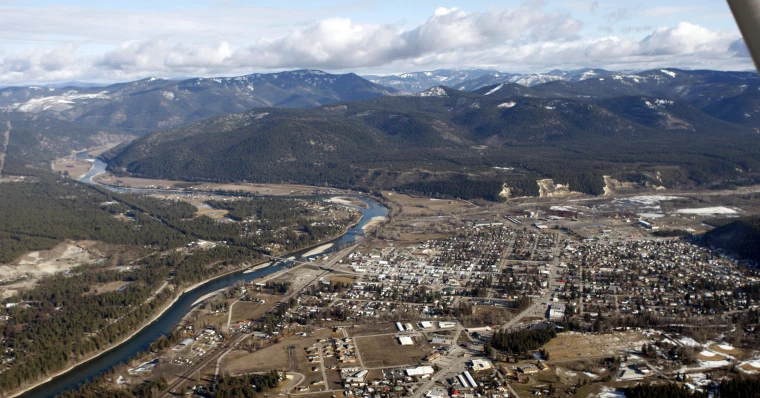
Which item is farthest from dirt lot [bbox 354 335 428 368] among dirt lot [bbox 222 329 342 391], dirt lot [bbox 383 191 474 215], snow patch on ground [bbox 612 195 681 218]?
snow patch on ground [bbox 612 195 681 218]

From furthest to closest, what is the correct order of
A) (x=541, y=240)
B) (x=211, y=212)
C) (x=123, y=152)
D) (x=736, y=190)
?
(x=123, y=152) < (x=736, y=190) < (x=211, y=212) < (x=541, y=240)

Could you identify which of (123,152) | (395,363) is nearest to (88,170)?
(123,152)

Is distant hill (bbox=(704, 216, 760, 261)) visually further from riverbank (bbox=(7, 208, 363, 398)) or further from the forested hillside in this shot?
riverbank (bbox=(7, 208, 363, 398))

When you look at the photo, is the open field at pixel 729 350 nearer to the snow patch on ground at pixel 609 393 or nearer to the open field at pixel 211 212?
the snow patch on ground at pixel 609 393

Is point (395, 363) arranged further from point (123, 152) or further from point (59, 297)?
point (123, 152)

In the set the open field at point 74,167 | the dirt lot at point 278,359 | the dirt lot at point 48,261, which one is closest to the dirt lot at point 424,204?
the dirt lot at point 48,261

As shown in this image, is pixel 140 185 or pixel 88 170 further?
pixel 88 170

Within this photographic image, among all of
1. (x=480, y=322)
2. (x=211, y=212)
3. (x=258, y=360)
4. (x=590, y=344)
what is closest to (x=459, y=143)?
(x=211, y=212)

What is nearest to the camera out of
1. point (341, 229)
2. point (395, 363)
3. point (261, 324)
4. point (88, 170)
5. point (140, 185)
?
point (395, 363)

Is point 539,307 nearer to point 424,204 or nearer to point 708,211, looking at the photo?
point 424,204
